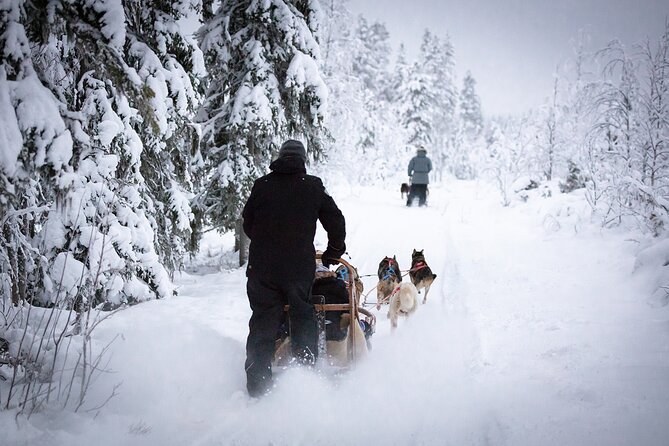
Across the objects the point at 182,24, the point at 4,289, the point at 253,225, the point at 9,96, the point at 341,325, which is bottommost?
the point at 341,325

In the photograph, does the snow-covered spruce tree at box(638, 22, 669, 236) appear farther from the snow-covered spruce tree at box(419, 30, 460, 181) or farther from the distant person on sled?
the snow-covered spruce tree at box(419, 30, 460, 181)

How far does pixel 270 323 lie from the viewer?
10.9 feet

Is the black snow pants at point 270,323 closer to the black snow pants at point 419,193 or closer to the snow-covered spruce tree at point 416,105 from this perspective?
the black snow pants at point 419,193

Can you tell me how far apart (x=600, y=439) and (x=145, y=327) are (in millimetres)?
4427

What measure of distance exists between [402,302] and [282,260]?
2.49 m

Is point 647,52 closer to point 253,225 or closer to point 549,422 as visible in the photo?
point 549,422

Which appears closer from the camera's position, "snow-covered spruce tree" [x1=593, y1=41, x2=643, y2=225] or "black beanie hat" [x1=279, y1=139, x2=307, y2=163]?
"black beanie hat" [x1=279, y1=139, x2=307, y2=163]

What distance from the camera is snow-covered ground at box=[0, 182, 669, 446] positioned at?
2783mm

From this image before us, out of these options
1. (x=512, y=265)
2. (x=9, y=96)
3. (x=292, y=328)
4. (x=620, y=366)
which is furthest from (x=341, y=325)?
(x=512, y=265)

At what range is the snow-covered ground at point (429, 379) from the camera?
278 cm

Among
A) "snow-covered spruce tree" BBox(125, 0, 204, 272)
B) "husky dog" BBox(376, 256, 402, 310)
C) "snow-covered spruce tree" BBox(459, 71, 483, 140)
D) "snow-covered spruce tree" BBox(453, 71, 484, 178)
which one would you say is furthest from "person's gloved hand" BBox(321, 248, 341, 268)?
"snow-covered spruce tree" BBox(459, 71, 483, 140)

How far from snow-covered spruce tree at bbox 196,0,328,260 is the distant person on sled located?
838cm

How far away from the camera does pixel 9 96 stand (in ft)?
7.70

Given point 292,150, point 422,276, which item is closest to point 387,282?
point 422,276
